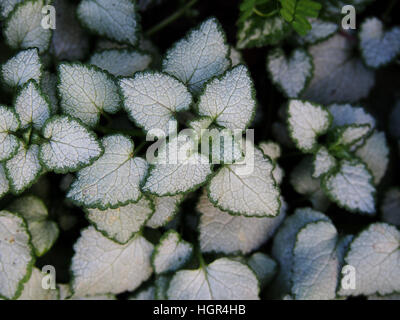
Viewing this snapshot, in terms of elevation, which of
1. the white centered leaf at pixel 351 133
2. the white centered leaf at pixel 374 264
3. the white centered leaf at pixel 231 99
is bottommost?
Result: the white centered leaf at pixel 374 264

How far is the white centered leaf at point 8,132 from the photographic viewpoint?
1286 mm

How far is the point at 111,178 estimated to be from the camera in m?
1.33

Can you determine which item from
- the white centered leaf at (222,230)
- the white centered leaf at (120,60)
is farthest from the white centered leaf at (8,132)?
the white centered leaf at (222,230)

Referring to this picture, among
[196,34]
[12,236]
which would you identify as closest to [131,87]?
[196,34]

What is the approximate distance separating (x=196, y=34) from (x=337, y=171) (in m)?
0.78

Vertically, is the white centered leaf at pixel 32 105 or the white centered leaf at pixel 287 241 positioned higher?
the white centered leaf at pixel 32 105

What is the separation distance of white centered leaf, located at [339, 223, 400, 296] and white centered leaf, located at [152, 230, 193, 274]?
64 centimetres

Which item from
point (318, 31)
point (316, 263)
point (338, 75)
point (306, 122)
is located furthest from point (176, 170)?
point (338, 75)

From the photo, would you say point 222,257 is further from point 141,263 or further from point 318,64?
point 318,64

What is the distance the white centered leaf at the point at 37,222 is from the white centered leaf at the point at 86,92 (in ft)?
1.48

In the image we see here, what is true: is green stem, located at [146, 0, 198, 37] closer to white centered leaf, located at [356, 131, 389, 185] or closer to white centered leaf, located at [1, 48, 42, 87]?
Answer: white centered leaf, located at [1, 48, 42, 87]

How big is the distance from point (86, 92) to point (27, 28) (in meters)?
0.38

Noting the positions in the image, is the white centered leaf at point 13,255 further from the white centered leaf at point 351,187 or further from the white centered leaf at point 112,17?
the white centered leaf at point 351,187

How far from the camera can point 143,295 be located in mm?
1658
